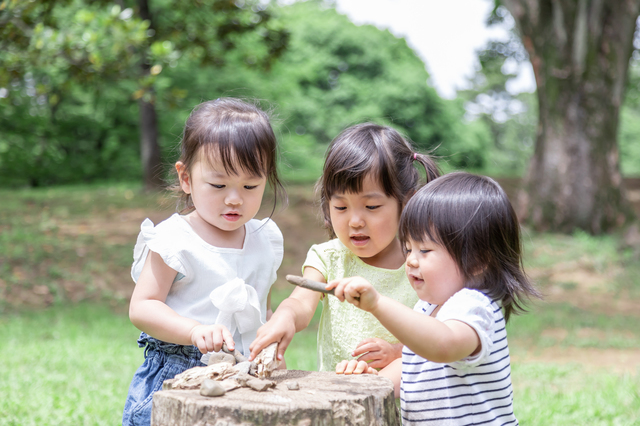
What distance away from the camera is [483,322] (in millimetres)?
1505

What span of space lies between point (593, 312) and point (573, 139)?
2.72 meters

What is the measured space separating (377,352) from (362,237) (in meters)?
0.38

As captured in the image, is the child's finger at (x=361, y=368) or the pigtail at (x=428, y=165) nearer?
the child's finger at (x=361, y=368)

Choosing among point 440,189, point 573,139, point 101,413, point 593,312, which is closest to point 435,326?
point 440,189

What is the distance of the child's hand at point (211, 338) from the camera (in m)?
1.69

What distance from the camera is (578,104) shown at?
7656 mm

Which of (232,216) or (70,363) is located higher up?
(232,216)

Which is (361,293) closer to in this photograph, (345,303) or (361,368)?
(361,368)

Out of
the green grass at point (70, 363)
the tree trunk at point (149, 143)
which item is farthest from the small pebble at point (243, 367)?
the tree trunk at point (149, 143)

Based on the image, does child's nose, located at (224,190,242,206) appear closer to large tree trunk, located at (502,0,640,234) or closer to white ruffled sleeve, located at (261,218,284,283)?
white ruffled sleeve, located at (261,218,284,283)

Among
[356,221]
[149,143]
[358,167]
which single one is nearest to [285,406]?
[356,221]

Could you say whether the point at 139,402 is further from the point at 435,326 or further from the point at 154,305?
the point at 435,326

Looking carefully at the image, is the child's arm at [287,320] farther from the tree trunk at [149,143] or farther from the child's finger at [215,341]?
the tree trunk at [149,143]

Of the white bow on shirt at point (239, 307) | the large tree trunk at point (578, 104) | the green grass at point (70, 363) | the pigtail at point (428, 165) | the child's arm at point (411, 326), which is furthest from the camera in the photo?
the large tree trunk at point (578, 104)
